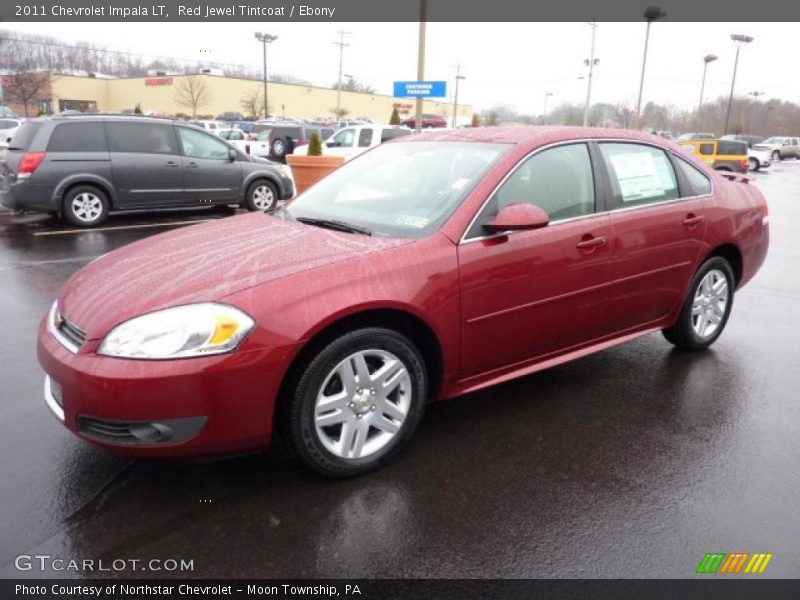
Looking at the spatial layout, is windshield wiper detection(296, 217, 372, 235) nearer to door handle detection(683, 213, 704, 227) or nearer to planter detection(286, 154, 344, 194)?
door handle detection(683, 213, 704, 227)

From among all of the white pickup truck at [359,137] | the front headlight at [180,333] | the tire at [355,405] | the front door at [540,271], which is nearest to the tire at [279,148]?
the white pickup truck at [359,137]

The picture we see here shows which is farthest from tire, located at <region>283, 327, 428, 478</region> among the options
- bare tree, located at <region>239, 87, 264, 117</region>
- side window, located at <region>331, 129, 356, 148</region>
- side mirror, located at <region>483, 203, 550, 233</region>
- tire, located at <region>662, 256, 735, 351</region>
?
bare tree, located at <region>239, 87, 264, 117</region>

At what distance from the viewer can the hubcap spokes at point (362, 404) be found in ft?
9.44

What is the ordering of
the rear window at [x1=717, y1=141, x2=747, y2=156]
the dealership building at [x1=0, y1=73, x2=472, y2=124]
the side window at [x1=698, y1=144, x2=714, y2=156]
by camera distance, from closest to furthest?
the rear window at [x1=717, y1=141, x2=747, y2=156] → the side window at [x1=698, y1=144, x2=714, y2=156] → the dealership building at [x1=0, y1=73, x2=472, y2=124]

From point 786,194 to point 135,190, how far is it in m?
20.0

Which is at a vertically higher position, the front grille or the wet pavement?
the front grille

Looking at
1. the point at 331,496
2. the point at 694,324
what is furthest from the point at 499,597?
the point at 694,324

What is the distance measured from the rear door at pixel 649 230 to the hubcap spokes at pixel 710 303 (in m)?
0.31

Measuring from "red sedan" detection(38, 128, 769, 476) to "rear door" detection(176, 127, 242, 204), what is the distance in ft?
24.0

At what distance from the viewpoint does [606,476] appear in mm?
3107

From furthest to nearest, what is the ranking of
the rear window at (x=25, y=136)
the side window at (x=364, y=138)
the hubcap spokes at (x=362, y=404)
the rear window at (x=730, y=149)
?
the rear window at (x=730, y=149) < the side window at (x=364, y=138) < the rear window at (x=25, y=136) < the hubcap spokes at (x=362, y=404)

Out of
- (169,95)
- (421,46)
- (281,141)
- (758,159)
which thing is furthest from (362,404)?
(169,95)

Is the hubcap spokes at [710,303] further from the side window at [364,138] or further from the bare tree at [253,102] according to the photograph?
the bare tree at [253,102]

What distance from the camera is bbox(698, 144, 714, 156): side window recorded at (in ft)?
86.2
